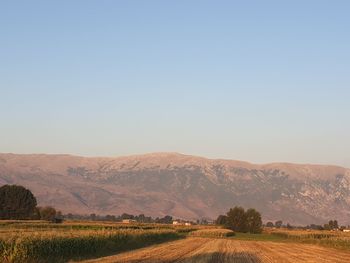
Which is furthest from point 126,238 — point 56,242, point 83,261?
point 83,261

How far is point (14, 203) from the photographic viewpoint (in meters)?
162

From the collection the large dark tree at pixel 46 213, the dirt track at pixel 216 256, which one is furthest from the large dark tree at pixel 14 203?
the dirt track at pixel 216 256

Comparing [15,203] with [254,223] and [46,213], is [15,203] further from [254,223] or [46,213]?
[254,223]

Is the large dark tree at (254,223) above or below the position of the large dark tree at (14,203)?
below

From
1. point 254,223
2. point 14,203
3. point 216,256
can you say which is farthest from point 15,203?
point 216,256

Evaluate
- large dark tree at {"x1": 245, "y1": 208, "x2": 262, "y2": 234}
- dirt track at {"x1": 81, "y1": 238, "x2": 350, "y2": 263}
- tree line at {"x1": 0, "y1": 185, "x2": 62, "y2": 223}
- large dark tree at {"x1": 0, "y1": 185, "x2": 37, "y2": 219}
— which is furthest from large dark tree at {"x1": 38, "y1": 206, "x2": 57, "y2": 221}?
dirt track at {"x1": 81, "y1": 238, "x2": 350, "y2": 263}

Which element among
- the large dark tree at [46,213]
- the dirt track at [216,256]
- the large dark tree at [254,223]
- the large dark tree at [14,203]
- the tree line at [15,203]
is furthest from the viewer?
the large dark tree at [254,223]

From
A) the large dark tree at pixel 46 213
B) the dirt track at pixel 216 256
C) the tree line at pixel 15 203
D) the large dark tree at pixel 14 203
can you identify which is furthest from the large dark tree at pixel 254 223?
the dirt track at pixel 216 256

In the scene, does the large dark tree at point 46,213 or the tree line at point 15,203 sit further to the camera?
the large dark tree at point 46,213

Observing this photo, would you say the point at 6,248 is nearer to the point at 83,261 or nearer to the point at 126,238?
the point at 83,261

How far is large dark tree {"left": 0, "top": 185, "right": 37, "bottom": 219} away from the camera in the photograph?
160875mm

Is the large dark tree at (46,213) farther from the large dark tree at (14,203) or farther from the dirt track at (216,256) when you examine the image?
the dirt track at (216,256)

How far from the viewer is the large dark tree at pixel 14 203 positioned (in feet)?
528

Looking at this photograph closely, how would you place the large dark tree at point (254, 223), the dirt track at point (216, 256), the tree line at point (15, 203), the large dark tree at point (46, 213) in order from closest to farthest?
the dirt track at point (216, 256) < the tree line at point (15, 203) < the large dark tree at point (46, 213) < the large dark tree at point (254, 223)
